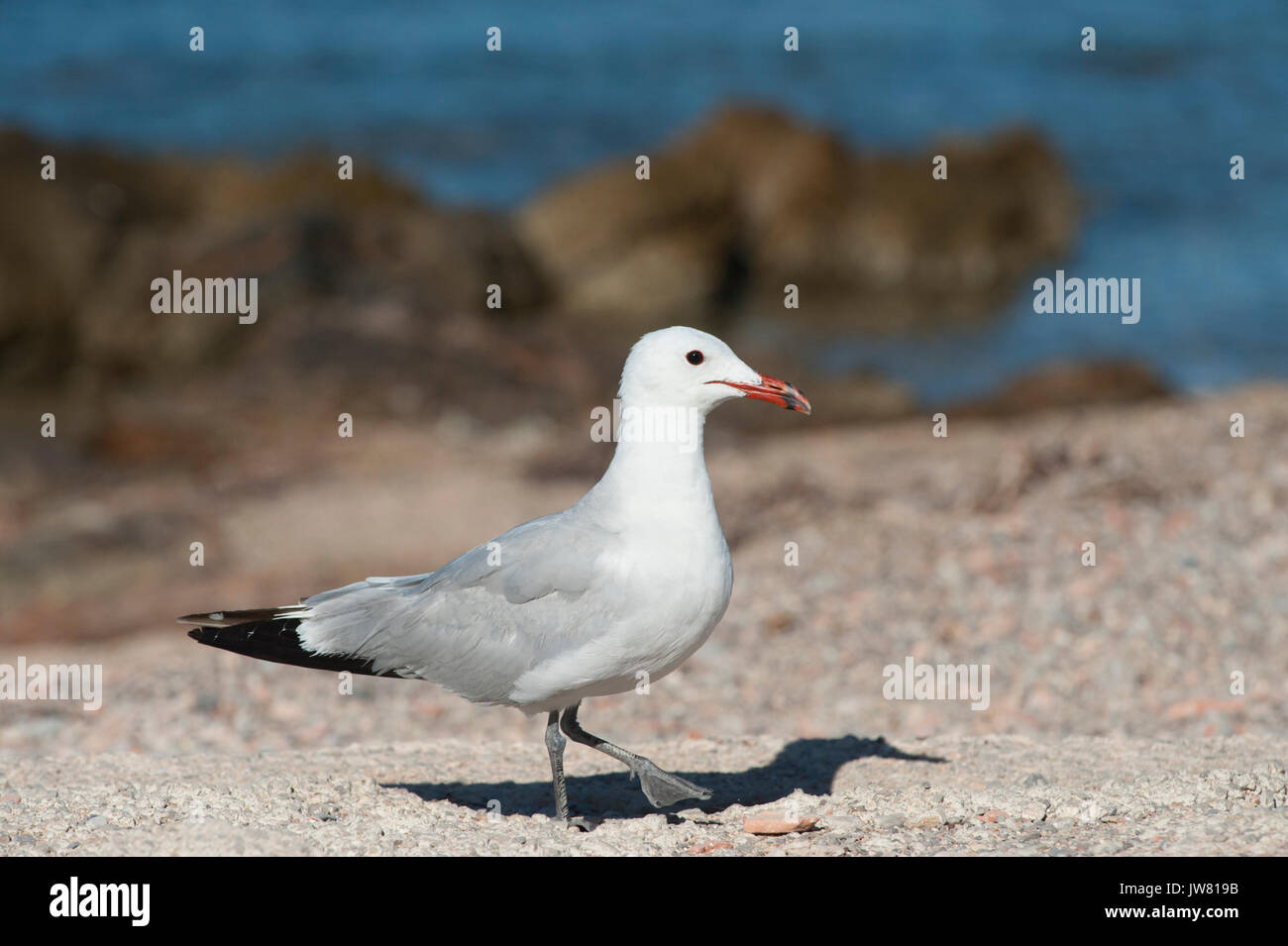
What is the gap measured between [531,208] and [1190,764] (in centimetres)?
1739

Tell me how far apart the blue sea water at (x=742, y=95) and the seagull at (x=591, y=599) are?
14.3m

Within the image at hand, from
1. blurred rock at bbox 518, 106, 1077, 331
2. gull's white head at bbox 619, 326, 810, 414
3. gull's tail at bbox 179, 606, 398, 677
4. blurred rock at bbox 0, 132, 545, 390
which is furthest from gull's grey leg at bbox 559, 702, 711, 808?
blurred rock at bbox 518, 106, 1077, 331

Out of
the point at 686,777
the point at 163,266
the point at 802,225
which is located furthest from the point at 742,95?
the point at 686,777

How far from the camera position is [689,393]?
4.90 meters

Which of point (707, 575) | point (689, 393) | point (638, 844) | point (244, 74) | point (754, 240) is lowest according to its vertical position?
point (638, 844)

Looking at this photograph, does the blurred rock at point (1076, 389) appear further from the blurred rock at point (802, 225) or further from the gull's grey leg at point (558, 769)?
the gull's grey leg at point (558, 769)

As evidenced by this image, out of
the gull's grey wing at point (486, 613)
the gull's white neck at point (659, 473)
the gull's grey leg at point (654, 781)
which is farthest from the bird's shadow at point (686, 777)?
the gull's white neck at point (659, 473)

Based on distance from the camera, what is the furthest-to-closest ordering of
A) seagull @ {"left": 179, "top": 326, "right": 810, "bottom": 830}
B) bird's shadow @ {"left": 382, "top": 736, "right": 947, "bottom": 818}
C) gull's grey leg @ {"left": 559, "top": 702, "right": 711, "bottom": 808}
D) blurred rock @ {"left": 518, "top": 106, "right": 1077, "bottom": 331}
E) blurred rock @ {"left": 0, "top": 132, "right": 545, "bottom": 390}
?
blurred rock @ {"left": 518, "top": 106, "right": 1077, "bottom": 331}, blurred rock @ {"left": 0, "top": 132, "right": 545, "bottom": 390}, bird's shadow @ {"left": 382, "top": 736, "right": 947, "bottom": 818}, gull's grey leg @ {"left": 559, "top": 702, "right": 711, "bottom": 808}, seagull @ {"left": 179, "top": 326, "right": 810, "bottom": 830}

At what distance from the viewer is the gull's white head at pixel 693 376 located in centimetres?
487

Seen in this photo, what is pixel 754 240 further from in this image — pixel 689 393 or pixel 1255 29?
pixel 689 393

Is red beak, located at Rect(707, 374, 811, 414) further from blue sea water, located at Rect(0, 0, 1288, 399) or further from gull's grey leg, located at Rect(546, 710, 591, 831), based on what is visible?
blue sea water, located at Rect(0, 0, 1288, 399)

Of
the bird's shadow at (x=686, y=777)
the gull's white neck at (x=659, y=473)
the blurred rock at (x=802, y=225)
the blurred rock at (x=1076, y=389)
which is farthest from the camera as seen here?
the blurred rock at (x=802, y=225)

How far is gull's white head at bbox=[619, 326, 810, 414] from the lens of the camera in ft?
16.0

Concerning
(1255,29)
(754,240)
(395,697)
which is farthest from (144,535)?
(1255,29)
